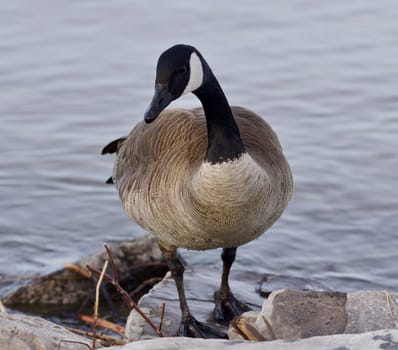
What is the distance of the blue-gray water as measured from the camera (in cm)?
830

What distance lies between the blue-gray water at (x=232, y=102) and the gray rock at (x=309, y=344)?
13.6ft

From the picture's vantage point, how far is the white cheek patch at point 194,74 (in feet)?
17.6

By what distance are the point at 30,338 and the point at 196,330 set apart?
7.65ft

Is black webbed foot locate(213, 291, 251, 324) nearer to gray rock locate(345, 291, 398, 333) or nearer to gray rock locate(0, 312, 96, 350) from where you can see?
gray rock locate(345, 291, 398, 333)

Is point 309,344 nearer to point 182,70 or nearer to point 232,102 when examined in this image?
point 182,70

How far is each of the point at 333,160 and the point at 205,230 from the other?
4046 millimetres

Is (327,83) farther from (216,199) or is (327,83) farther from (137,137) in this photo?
(216,199)

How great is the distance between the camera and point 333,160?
955 centimetres

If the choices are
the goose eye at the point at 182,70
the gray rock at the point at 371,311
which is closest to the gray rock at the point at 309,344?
the gray rock at the point at 371,311

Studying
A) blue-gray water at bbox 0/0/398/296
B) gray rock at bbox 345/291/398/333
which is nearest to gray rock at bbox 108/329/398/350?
gray rock at bbox 345/291/398/333

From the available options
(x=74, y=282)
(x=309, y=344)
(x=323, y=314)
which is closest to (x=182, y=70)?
(x=323, y=314)

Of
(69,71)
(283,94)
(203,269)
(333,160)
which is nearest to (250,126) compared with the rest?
(203,269)

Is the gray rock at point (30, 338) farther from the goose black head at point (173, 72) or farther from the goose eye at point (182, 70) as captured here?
the goose eye at point (182, 70)

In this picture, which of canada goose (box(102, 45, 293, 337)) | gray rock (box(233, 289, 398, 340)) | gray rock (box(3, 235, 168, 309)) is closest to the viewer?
gray rock (box(233, 289, 398, 340))
